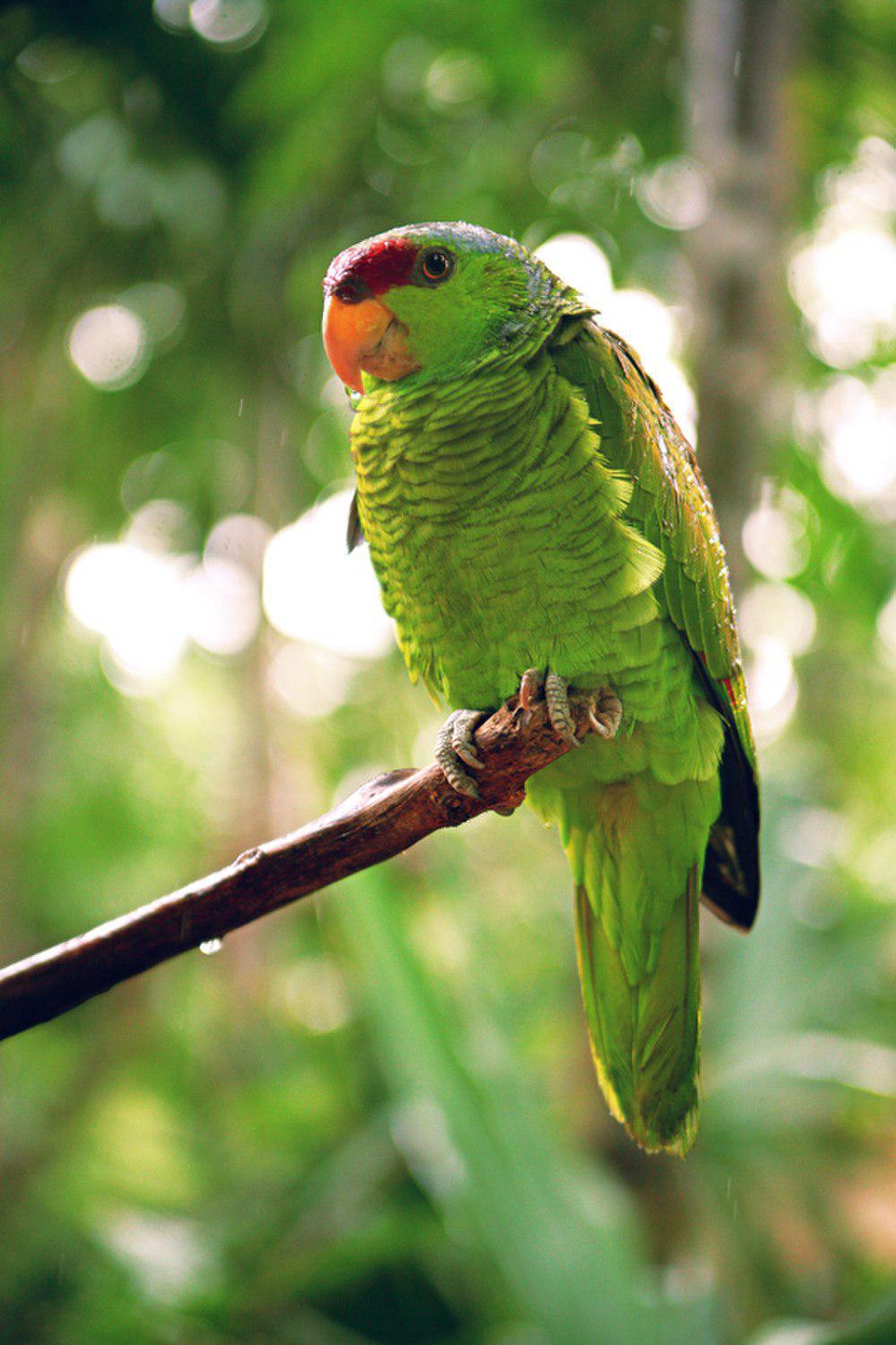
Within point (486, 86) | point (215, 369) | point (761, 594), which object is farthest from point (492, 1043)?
point (486, 86)

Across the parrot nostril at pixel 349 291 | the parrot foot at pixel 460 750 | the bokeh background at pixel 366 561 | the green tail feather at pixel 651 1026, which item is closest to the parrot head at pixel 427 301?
the parrot nostril at pixel 349 291

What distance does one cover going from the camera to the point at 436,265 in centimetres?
69

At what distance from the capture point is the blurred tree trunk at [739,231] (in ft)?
3.72

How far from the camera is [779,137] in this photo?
1.17m

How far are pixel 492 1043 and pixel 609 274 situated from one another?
1.20 m

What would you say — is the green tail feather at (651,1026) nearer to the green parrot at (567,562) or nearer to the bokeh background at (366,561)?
the green parrot at (567,562)

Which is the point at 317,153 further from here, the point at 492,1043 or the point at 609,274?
the point at 492,1043

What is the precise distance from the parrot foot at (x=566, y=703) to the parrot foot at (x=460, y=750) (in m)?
0.05

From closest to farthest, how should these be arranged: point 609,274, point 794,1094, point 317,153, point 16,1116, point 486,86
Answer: point 609,274
point 317,153
point 486,86
point 794,1094
point 16,1116

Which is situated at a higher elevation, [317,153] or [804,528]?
[317,153]

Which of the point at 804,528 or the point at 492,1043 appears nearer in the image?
the point at 804,528

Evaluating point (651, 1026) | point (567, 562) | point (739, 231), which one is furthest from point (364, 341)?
point (739, 231)

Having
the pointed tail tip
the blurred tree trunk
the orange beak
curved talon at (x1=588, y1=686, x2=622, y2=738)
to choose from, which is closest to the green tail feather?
the pointed tail tip

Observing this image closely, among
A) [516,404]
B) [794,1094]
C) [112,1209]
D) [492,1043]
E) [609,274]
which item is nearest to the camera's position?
[516,404]
